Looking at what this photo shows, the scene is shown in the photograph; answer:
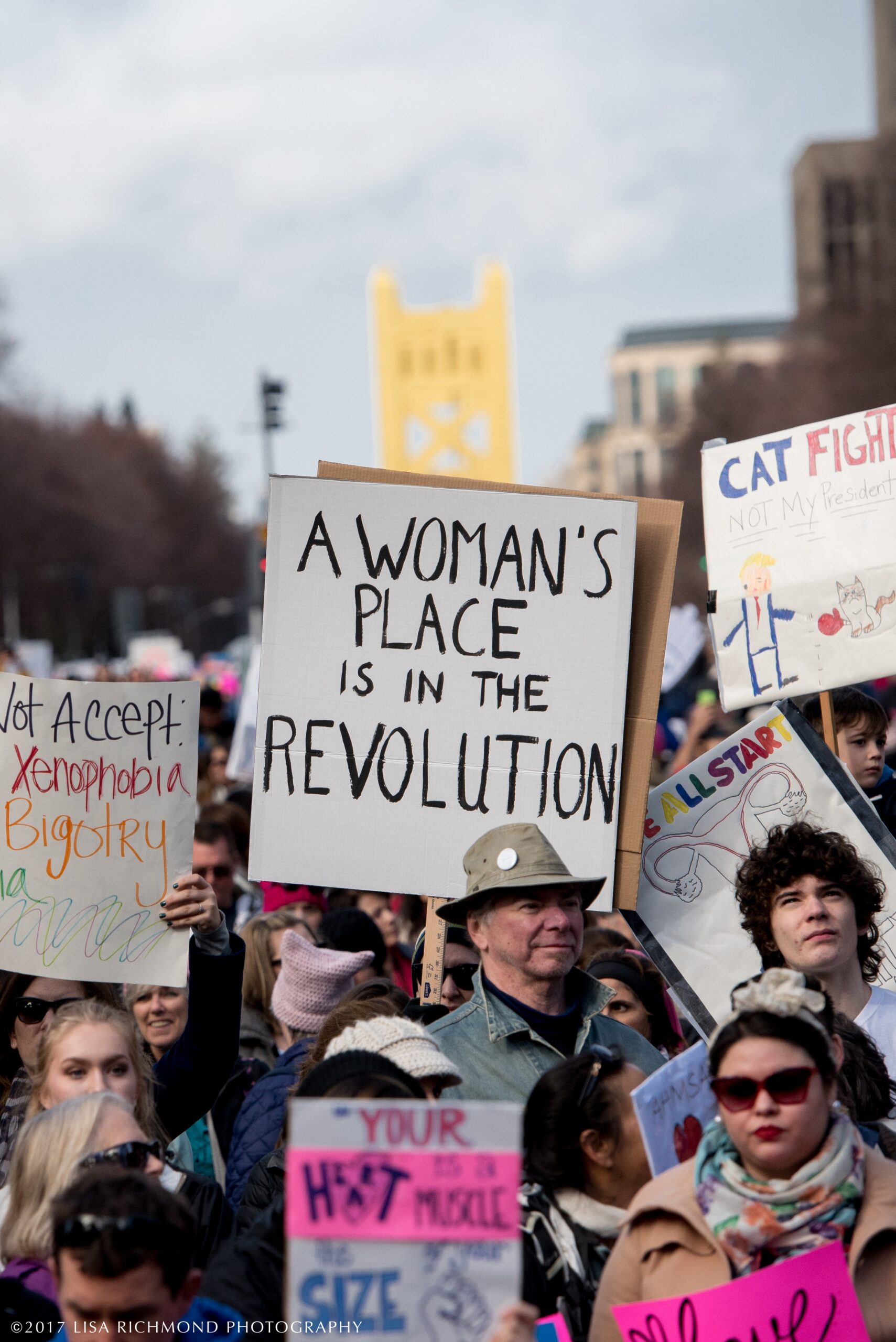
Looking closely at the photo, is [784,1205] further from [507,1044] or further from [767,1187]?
[507,1044]

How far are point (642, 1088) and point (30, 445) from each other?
5756cm

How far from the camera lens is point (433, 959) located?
13.5ft

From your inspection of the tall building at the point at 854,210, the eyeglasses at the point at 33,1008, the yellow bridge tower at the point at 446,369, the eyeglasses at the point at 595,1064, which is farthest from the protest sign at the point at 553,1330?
the yellow bridge tower at the point at 446,369

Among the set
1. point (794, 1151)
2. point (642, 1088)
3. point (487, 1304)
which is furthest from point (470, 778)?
point (487, 1304)

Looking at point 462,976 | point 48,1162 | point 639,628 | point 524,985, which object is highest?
point 639,628

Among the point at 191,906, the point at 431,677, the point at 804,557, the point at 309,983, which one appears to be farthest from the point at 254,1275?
the point at 804,557

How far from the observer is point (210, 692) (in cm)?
1119

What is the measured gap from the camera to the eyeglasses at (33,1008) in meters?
3.81

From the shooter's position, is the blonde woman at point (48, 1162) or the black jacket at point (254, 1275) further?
the blonde woman at point (48, 1162)

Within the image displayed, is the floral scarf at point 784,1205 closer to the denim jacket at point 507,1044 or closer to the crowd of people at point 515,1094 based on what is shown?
the crowd of people at point 515,1094

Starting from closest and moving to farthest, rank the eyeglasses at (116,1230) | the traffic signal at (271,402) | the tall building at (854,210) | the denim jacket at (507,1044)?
the eyeglasses at (116,1230), the denim jacket at (507,1044), the traffic signal at (271,402), the tall building at (854,210)

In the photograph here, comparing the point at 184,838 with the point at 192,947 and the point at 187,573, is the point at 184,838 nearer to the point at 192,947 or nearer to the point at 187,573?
the point at 192,947

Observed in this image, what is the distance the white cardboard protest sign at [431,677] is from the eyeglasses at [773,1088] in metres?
1.58

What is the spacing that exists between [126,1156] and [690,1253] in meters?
0.91
